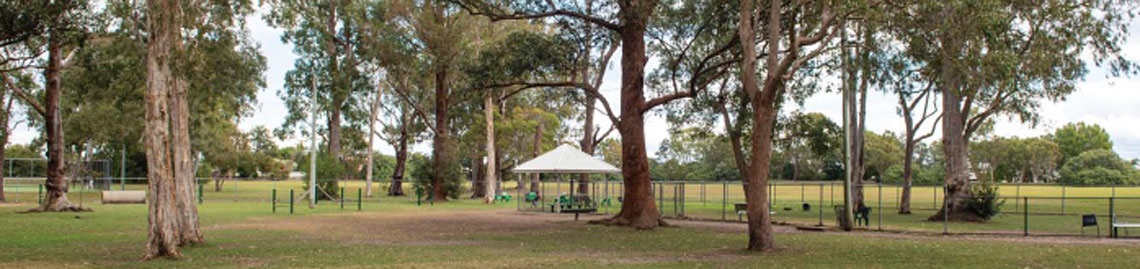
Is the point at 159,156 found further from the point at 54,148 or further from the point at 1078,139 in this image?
the point at 1078,139

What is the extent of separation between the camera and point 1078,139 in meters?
130

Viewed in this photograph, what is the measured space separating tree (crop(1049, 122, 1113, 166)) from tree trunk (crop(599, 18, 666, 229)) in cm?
12314

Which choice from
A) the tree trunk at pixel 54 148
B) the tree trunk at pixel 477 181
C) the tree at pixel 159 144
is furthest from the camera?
the tree trunk at pixel 477 181

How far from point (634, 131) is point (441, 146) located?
942 inches

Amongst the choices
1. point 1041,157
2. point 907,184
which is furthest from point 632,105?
point 1041,157

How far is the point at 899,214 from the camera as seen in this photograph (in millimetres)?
34906

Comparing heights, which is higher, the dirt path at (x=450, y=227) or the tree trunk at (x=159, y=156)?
the tree trunk at (x=159, y=156)

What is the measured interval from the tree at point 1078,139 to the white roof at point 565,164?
119 metres

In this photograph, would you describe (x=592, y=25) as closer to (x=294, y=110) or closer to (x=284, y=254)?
(x=284, y=254)

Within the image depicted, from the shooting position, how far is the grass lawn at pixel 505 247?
47.4 ft

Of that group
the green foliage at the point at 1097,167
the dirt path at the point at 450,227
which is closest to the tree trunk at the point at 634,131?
the dirt path at the point at 450,227

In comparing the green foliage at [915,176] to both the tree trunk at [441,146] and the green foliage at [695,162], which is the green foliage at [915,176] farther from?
the tree trunk at [441,146]

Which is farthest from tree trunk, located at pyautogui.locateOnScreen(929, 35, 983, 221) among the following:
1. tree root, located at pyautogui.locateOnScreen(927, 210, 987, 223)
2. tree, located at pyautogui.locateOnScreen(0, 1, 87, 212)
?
tree, located at pyautogui.locateOnScreen(0, 1, 87, 212)

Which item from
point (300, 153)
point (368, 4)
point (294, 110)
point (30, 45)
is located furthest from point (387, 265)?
point (300, 153)
